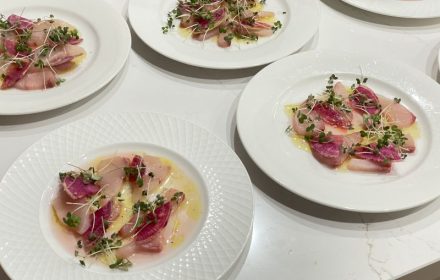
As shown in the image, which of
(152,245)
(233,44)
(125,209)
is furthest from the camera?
(233,44)

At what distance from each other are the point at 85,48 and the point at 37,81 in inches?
8.2

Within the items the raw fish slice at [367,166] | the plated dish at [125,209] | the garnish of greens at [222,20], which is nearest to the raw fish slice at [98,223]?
the plated dish at [125,209]

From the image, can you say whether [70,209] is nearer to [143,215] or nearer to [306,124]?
[143,215]

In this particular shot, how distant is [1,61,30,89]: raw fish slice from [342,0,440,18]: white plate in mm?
1078

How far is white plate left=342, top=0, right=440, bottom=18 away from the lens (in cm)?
162

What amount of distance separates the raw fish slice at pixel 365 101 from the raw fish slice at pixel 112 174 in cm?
66

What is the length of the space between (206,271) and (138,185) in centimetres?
28

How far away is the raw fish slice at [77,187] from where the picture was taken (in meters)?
1.04

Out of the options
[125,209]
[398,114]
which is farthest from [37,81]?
[398,114]

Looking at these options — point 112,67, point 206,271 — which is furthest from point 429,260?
point 112,67

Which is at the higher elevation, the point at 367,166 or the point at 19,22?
the point at 19,22

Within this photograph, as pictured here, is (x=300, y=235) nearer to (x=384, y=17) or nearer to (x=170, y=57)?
(x=170, y=57)

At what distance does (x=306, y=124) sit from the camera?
1236 millimetres

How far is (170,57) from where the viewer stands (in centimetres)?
140
